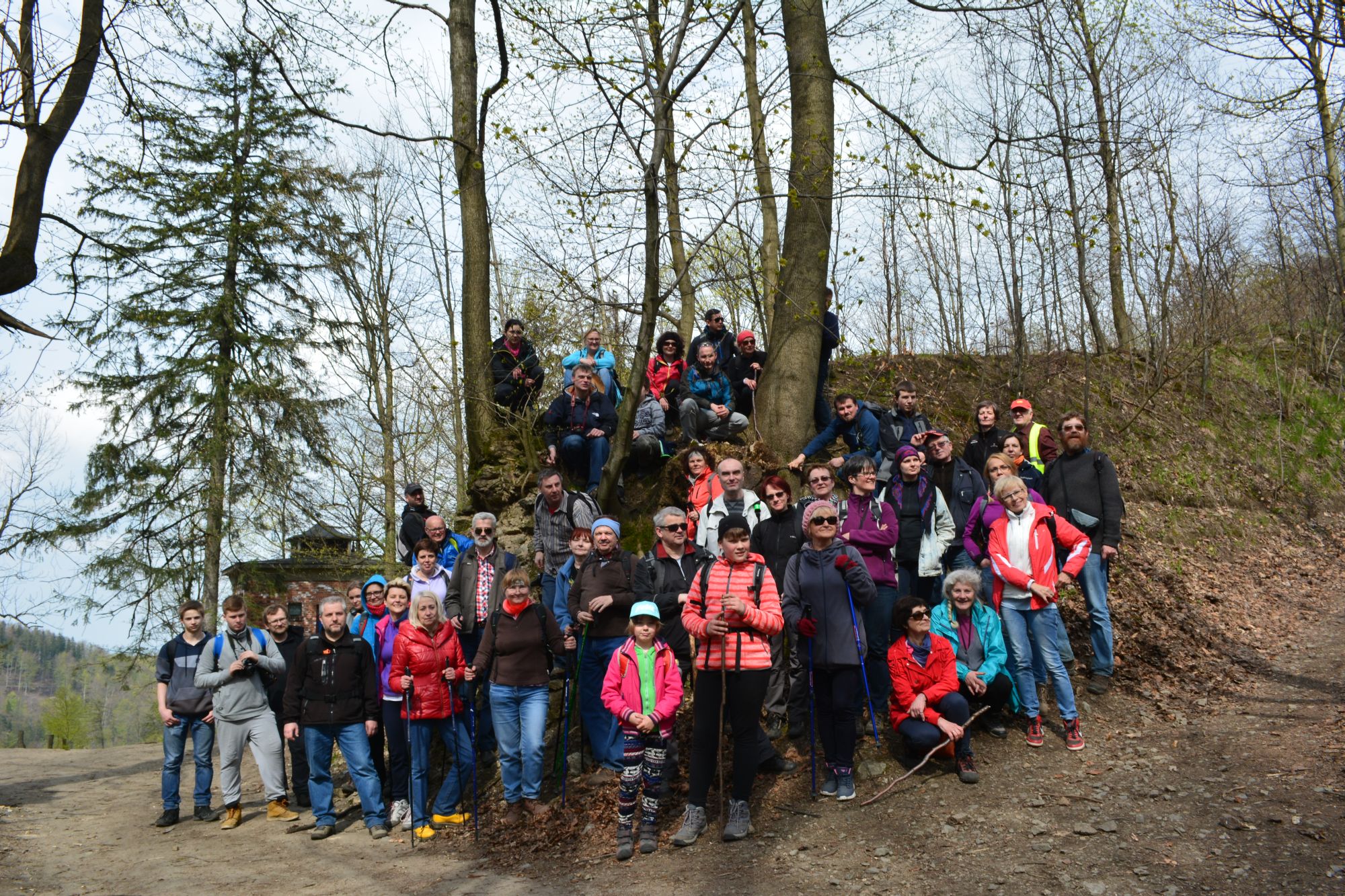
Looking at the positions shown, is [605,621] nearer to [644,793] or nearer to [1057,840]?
[644,793]

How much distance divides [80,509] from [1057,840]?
1737 cm

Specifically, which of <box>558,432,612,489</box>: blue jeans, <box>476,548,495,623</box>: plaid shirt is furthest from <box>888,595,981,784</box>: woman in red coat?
<box>558,432,612,489</box>: blue jeans

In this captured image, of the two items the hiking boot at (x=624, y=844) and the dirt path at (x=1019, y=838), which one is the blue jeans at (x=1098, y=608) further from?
the hiking boot at (x=624, y=844)

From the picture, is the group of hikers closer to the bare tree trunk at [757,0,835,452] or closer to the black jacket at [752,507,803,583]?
the black jacket at [752,507,803,583]

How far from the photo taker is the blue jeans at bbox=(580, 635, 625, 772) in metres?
7.45

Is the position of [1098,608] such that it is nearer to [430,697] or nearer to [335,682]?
[430,697]

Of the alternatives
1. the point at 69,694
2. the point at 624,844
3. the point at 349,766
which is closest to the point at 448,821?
the point at 349,766

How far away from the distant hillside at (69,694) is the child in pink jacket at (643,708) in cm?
1422

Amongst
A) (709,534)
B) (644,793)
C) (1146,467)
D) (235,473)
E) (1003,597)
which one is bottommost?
(644,793)

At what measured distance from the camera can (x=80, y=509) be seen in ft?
55.2

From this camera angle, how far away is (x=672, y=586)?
23.0ft

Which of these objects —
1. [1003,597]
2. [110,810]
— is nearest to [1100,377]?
[1003,597]

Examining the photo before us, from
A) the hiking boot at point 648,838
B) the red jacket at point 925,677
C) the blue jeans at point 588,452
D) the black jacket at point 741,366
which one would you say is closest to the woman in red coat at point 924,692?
the red jacket at point 925,677

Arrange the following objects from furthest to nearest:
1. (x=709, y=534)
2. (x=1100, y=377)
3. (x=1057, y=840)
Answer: (x=1100, y=377) → (x=709, y=534) → (x=1057, y=840)
